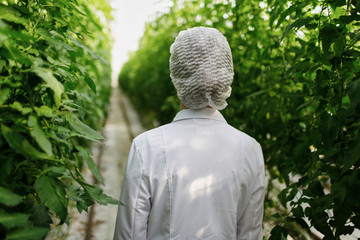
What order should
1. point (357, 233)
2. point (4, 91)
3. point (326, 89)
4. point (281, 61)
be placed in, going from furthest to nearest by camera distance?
point (357, 233) → point (281, 61) → point (326, 89) → point (4, 91)

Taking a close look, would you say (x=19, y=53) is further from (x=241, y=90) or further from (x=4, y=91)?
(x=241, y=90)

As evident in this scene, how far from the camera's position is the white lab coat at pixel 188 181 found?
152cm

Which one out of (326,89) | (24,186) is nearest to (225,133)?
(326,89)

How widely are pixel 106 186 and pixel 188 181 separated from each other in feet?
10.8

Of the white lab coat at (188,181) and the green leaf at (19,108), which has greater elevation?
the green leaf at (19,108)

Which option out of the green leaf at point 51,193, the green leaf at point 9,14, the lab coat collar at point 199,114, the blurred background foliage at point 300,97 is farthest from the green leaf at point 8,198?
the blurred background foliage at point 300,97

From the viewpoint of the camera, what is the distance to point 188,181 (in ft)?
5.01

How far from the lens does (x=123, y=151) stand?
6.55 metres

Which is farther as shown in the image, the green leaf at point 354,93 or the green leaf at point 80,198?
the green leaf at point 80,198

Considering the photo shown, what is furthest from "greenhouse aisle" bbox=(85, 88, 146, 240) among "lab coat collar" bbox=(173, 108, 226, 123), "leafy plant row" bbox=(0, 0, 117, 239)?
"lab coat collar" bbox=(173, 108, 226, 123)

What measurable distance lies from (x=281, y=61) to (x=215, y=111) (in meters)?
1.39

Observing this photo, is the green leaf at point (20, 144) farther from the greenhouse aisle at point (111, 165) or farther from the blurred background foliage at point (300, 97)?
the blurred background foliage at point (300, 97)

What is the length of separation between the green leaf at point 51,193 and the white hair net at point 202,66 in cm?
69

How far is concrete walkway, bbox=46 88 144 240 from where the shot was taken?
130 inches
